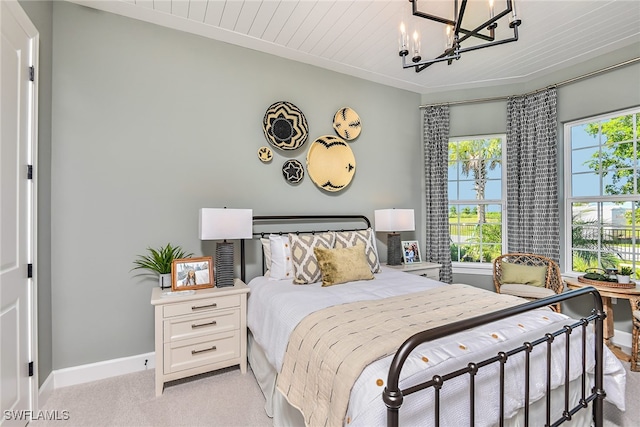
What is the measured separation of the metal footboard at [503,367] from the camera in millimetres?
999

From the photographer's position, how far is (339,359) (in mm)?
1315

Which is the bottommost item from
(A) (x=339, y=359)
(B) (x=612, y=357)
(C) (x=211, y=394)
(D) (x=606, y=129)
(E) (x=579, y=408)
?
(C) (x=211, y=394)

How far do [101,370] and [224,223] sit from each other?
1.52 m

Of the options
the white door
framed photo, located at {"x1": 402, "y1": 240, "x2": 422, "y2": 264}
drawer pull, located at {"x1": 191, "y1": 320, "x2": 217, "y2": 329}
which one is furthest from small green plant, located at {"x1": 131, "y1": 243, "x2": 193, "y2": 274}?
framed photo, located at {"x1": 402, "y1": 240, "x2": 422, "y2": 264}

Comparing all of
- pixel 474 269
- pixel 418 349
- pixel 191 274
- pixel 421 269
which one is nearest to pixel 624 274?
pixel 474 269

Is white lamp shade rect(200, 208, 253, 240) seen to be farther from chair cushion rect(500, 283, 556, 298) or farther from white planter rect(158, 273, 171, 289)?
chair cushion rect(500, 283, 556, 298)

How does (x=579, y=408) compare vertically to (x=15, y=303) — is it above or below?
below

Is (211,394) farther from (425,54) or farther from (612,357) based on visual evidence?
(425,54)

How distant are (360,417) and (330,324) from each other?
1.76 feet

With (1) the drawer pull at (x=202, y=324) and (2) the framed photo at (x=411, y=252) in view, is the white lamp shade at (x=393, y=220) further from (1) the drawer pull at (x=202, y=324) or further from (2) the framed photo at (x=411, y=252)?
(1) the drawer pull at (x=202, y=324)

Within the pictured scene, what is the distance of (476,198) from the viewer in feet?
13.1

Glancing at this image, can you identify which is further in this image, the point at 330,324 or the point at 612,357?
the point at 612,357

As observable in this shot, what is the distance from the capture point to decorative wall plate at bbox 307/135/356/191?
3.32 m

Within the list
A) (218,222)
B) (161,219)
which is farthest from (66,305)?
(218,222)
